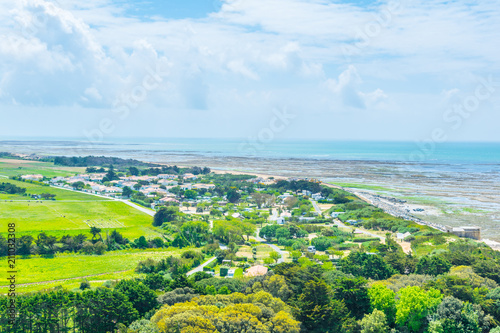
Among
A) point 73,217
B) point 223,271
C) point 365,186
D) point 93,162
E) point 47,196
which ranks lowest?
point 73,217

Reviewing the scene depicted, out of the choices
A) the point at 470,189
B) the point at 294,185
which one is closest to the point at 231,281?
the point at 294,185

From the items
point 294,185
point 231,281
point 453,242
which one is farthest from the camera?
point 294,185

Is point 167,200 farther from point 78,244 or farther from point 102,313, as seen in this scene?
point 102,313

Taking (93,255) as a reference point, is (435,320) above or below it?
above

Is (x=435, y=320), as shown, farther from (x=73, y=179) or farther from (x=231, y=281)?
(x=73, y=179)

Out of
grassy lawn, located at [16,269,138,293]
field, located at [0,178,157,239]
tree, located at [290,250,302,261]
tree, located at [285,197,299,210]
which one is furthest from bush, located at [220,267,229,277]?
tree, located at [285,197,299,210]

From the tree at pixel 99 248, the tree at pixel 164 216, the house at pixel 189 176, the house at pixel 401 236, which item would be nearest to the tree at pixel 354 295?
the house at pixel 401 236

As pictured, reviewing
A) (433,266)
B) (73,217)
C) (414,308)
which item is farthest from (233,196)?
(414,308)
